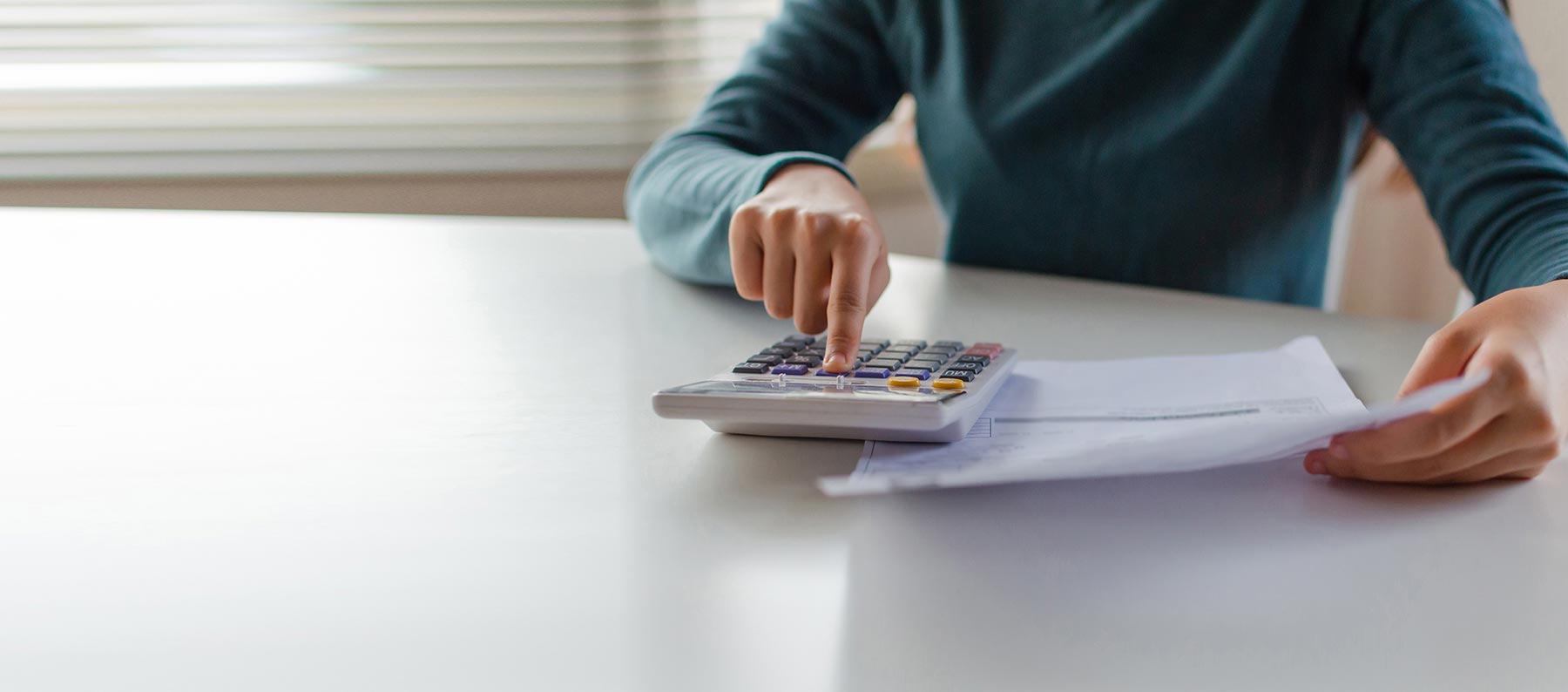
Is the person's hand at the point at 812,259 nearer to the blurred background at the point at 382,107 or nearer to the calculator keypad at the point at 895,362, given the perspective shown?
the calculator keypad at the point at 895,362

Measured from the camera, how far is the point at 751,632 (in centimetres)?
27

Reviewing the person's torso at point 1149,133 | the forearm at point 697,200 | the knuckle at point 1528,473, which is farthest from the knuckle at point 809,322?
the person's torso at point 1149,133

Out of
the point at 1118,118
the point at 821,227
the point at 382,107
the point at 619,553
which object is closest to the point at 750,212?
the point at 821,227

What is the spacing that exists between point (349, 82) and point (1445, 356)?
1.48 meters

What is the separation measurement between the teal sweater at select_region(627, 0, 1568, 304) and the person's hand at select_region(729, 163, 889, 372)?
0.12 m

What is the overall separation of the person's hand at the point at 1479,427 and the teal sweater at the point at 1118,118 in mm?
350

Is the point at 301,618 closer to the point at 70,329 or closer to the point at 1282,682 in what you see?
the point at 1282,682

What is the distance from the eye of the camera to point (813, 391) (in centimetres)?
40

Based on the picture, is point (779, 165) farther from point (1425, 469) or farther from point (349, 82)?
point (349, 82)

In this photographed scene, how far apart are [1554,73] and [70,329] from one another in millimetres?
1334

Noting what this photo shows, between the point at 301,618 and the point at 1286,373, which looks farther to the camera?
the point at 1286,373

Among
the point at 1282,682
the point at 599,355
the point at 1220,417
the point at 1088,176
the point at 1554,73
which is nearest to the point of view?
the point at 1282,682

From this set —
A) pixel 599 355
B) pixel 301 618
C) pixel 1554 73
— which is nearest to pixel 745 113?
pixel 599 355

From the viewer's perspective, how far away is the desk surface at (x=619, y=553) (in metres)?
0.25
